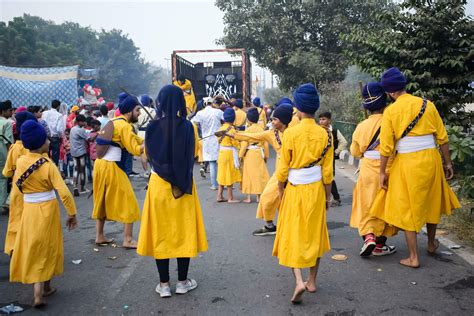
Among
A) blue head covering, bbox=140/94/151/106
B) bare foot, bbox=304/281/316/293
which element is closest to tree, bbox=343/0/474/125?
blue head covering, bbox=140/94/151/106

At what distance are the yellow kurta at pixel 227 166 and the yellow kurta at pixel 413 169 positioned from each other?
3.99 m

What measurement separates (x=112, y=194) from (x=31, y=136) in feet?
5.33

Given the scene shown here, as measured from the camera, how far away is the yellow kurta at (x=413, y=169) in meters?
4.64

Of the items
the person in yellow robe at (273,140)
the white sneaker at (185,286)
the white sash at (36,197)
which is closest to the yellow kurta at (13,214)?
the white sash at (36,197)

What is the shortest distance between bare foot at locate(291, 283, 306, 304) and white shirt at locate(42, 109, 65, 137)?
826 cm


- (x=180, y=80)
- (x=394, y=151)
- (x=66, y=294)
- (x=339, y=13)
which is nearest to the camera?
(x=66, y=294)

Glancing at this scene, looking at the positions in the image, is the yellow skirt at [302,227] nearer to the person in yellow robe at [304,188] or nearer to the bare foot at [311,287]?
the person in yellow robe at [304,188]

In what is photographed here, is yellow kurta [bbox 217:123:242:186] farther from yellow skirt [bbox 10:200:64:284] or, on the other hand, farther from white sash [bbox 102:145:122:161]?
yellow skirt [bbox 10:200:64:284]

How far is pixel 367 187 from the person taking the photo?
16.9 ft

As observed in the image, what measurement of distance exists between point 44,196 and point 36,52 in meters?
33.8

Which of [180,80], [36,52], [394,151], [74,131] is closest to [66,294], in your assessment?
[394,151]

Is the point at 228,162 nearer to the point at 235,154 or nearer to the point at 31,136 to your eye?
the point at 235,154

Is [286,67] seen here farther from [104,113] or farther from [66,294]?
[66,294]

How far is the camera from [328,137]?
4129 mm
